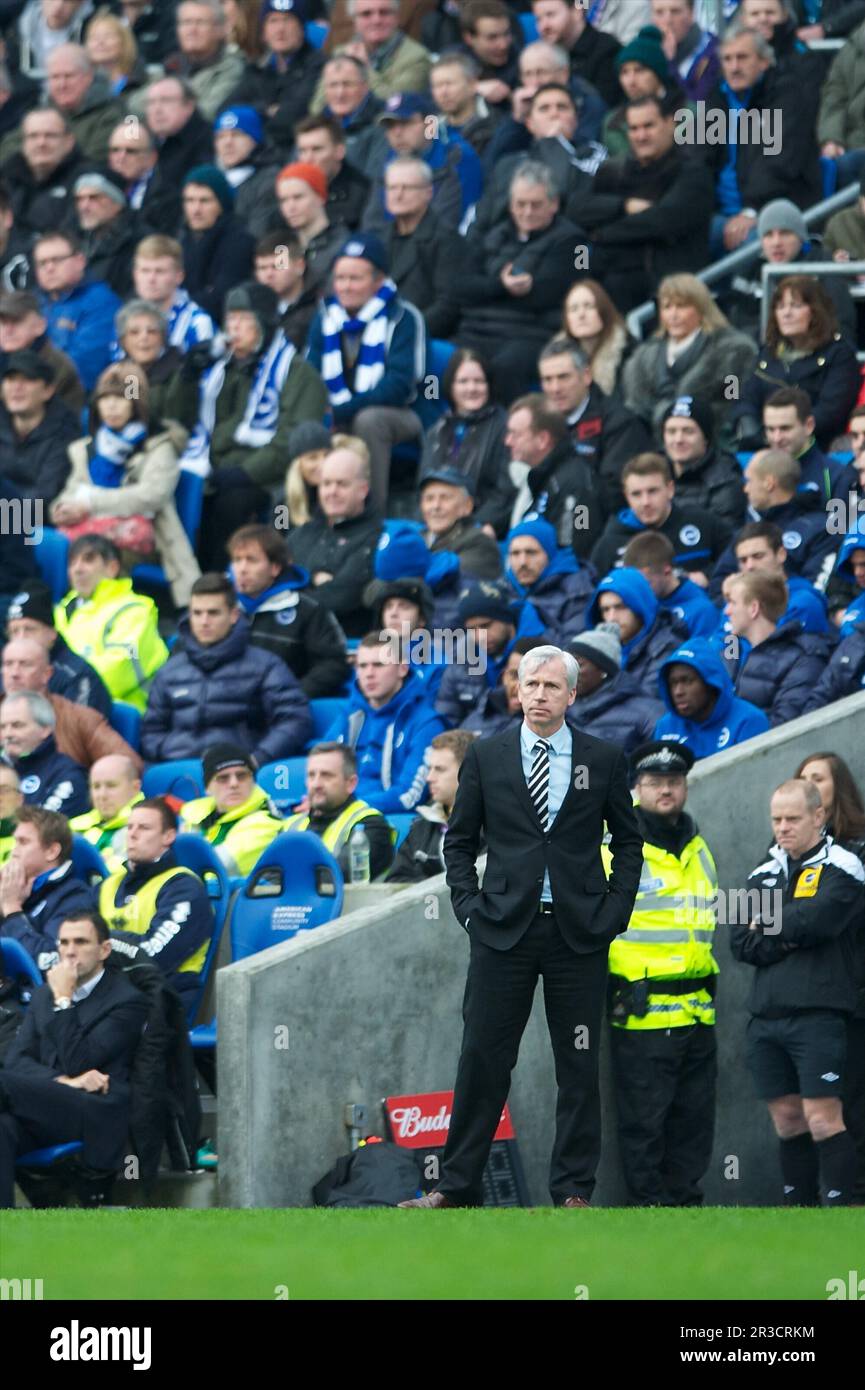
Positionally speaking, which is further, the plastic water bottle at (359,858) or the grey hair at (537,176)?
the grey hair at (537,176)

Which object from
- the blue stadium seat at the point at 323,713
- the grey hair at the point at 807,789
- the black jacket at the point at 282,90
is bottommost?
the blue stadium seat at the point at 323,713

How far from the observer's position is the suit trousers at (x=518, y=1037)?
10648 millimetres

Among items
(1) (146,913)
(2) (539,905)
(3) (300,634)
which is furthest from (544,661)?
(3) (300,634)

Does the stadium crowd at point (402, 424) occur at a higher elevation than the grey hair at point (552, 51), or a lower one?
lower

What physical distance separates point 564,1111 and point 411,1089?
2.04m

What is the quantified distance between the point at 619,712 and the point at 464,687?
3.68 feet

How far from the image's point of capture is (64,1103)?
1208 cm

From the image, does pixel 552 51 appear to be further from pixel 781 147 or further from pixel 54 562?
pixel 54 562

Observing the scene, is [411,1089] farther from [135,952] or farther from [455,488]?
[455,488]

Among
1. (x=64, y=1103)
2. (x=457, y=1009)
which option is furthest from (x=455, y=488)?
(x=64, y=1103)

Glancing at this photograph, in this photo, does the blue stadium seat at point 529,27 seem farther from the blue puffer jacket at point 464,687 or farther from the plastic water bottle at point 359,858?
the plastic water bottle at point 359,858

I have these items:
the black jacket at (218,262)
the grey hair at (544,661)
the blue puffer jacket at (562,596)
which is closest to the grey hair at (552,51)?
the black jacket at (218,262)

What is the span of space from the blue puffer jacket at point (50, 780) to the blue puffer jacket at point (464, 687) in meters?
1.83

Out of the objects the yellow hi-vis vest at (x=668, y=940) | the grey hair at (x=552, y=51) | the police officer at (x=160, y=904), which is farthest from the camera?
the grey hair at (x=552, y=51)
